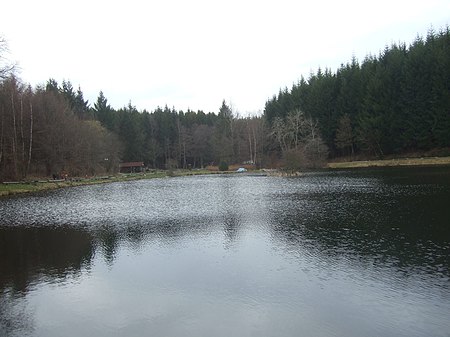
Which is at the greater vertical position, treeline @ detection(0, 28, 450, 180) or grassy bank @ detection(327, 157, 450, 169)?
treeline @ detection(0, 28, 450, 180)

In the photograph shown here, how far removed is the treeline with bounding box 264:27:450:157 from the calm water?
1889 inches

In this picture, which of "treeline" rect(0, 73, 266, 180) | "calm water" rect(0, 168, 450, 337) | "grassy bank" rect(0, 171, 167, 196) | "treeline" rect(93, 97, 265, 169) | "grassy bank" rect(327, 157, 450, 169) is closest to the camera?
"calm water" rect(0, 168, 450, 337)

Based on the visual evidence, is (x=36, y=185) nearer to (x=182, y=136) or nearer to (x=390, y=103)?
(x=390, y=103)

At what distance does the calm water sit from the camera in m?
8.06

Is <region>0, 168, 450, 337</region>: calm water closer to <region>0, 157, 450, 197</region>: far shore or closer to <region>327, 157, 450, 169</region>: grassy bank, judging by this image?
<region>0, 157, 450, 197</region>: far shore

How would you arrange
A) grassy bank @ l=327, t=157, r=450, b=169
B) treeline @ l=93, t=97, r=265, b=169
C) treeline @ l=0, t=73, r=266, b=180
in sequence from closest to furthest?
treeline @ l=0, t=73, r=266, b=180 → grassy bank @ l=327, t=157, r=450, b=169 → treeline @ l=93, t=97, r=265, b=169

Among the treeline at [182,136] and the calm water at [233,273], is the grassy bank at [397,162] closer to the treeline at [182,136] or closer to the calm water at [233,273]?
the treeline at [182,136]

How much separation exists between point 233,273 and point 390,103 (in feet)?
223

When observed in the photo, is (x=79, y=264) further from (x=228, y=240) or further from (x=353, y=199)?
(x=353, y=199)

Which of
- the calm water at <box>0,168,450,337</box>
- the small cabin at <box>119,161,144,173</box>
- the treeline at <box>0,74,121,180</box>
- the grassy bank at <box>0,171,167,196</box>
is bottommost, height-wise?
the calm water at <box>0,168,450,337</box>

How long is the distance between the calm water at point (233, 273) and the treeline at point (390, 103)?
157ft

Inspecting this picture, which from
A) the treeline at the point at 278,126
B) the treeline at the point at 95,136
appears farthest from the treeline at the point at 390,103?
the treeline at the point at 95,136

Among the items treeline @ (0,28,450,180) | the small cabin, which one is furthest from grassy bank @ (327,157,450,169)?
the small cabin

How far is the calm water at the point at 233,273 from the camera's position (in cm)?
806
